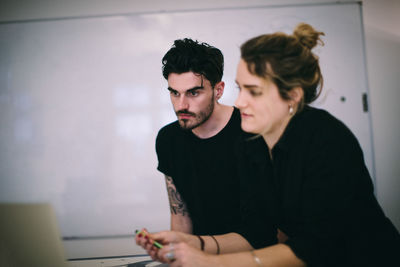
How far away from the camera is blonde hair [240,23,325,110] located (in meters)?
0.83

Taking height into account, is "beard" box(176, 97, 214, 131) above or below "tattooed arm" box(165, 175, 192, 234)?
above

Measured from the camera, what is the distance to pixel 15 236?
0.65 metres

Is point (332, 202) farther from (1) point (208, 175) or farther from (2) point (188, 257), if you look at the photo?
(1) point (208, 175)

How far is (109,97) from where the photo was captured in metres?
2.04

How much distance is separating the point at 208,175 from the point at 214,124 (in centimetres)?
26

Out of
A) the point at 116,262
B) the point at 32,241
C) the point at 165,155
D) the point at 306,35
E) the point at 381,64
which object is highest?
the point at 381,64


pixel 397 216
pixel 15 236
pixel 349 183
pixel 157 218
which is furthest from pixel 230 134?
pixel 397 216

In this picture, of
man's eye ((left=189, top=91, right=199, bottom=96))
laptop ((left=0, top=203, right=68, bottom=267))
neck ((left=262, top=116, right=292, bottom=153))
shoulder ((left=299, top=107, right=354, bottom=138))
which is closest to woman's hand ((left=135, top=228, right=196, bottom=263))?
laptop ((left=0, top=203, right=68, bottom=267))

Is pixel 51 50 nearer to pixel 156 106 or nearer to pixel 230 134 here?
pixel 156 106

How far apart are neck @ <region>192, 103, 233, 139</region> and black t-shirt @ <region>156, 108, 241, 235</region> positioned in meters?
0.02

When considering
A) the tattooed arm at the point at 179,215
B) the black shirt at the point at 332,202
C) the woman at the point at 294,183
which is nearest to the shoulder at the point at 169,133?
the tattooed arm at the point at 179,215

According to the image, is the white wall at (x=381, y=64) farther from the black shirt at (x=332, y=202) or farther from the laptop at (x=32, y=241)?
the laptop at (x=32, y=241)

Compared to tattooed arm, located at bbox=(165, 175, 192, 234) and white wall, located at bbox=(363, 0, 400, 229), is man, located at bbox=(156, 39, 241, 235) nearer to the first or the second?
tattooed arm, located at bbox=(165, 175, 192, 234)

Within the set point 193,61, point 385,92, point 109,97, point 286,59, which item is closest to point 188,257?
point 286,59
